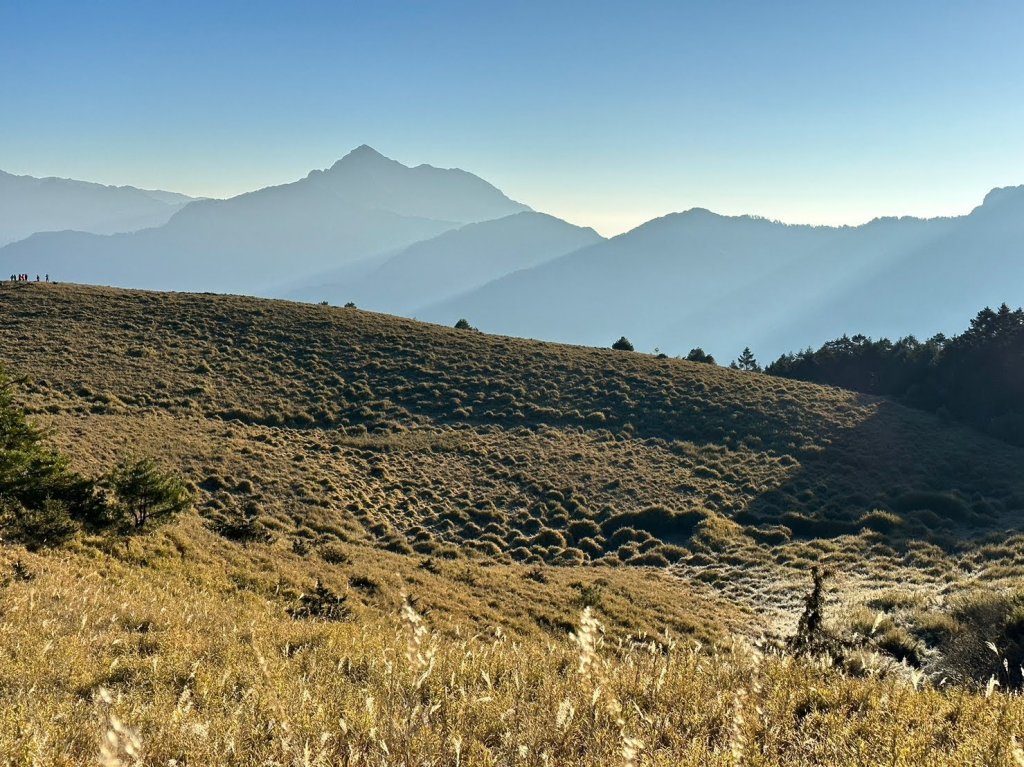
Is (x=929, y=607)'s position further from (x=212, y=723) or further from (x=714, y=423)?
(x=714, y=423)

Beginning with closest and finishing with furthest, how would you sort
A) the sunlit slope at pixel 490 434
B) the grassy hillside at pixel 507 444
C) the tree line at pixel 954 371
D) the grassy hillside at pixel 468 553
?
the grassy hillside at pixel 468 553, the grassy hillside at pixel 507 444, the sunlit slope at pixel 490 434, the tree line at pixel 954 371

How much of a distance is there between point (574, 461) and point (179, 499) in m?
21.3

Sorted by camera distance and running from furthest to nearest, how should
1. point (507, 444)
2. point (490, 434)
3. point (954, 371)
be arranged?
point (954, 371) < point (490, 434) < point (507, 444)

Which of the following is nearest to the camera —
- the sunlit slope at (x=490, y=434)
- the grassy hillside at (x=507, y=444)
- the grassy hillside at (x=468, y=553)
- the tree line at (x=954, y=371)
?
the grassy hillside at (x=468, y=553)

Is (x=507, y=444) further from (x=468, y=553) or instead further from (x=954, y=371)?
(x=954, y=371)

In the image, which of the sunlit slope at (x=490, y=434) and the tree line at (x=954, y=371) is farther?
the tree line at (x=954, y=371)

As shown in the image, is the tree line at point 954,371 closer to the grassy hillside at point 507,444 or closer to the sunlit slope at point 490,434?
the grassy hillside at point 507,444

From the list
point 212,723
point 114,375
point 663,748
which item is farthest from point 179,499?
point 114,375

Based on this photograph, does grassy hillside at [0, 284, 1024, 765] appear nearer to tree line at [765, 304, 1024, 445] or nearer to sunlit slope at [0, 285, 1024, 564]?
sunlit slope at [0, 285, 1024, 564]

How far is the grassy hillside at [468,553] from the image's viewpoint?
12.9 ft

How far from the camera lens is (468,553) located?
22.7 meters

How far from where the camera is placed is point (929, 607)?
15141 mm

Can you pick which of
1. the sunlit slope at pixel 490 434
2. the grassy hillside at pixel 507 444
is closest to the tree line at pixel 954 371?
the grassy hillside at pixel 507 444

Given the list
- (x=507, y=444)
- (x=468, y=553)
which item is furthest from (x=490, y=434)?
(x=468, y=553)
